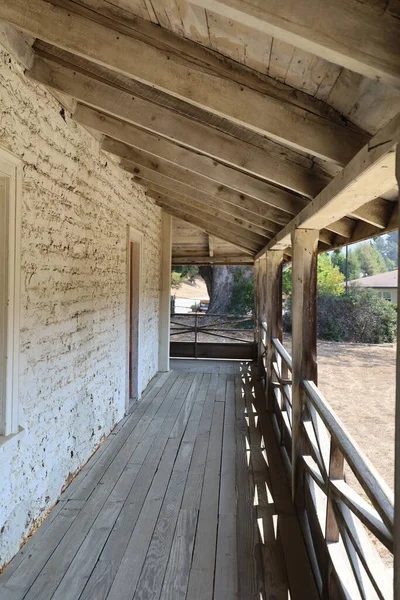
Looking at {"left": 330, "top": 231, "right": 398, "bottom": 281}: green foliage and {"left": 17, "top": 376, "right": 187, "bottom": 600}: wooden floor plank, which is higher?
{"left": 330, "top": 231, "right": 398, "bottom": 281}: green foliage

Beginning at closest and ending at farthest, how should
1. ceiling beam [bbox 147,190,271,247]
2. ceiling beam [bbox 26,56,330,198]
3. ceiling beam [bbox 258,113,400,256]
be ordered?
ceiling beam [bbox 258,113,400,256], ceiling beam [bbox 26,56,330,198], ceiling beam [bbox 147,190,271,247]

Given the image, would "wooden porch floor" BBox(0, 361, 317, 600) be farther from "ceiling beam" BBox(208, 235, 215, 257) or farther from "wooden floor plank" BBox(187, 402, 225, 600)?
"ceiling beam" BBox(208, 235, 215, 257)

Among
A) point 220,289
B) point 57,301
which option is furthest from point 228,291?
point 57,301

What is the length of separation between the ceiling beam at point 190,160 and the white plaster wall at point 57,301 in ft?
0.74

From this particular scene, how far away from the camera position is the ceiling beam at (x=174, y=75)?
162 cm

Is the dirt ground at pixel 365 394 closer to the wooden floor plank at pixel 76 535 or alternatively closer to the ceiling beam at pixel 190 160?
the wooden floor plank at pixel 76 535

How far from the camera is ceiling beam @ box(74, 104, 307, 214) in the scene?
2.87m

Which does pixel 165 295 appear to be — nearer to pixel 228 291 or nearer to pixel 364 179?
pixel 364 179

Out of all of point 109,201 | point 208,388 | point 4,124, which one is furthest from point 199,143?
A: point 208,388

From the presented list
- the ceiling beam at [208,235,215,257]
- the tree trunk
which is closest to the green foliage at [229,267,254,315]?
the tree trunk

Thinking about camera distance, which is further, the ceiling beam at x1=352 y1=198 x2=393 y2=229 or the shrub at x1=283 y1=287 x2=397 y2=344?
the shrub at x1=283 y1=287 x2=397 y2=344

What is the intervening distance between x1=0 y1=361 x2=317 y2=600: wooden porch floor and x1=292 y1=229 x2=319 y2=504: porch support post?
18.9 inches

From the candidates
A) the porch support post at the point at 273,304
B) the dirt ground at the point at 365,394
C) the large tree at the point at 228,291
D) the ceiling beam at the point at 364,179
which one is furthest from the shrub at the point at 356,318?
the ceiling beam at the point at 364,179

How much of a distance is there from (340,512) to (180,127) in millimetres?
2228
